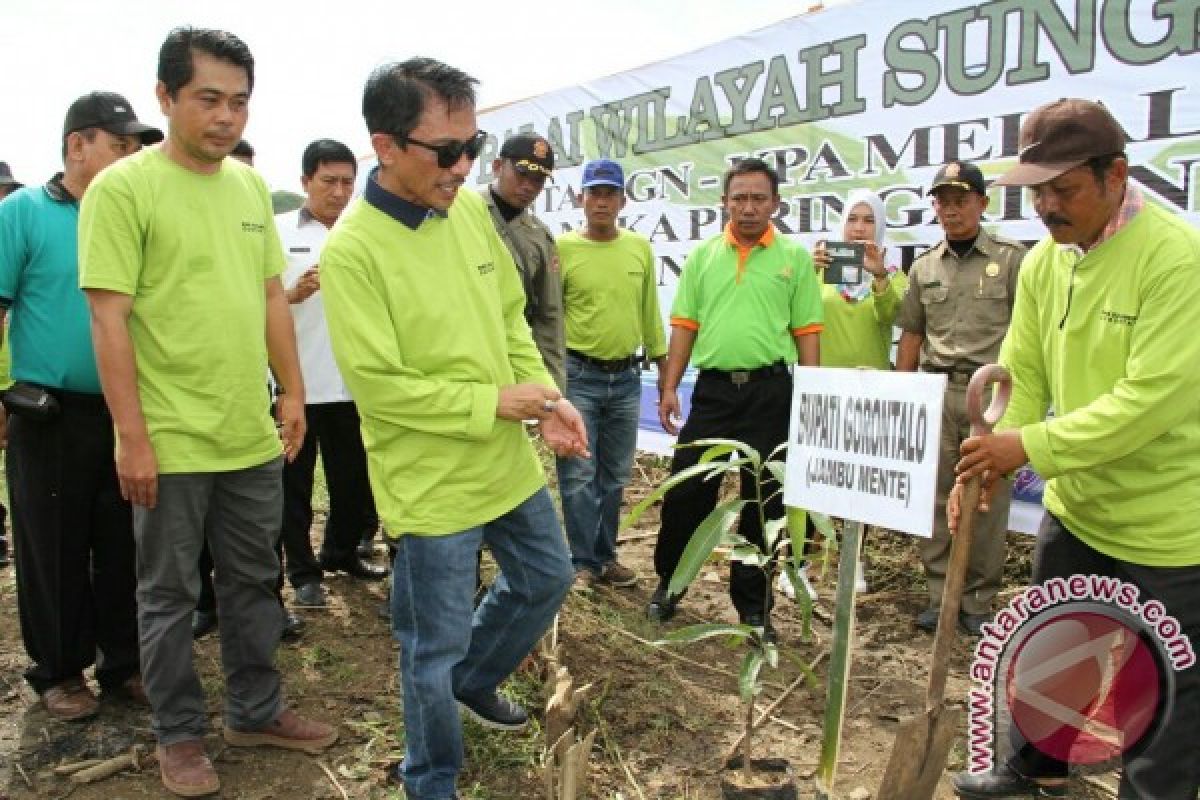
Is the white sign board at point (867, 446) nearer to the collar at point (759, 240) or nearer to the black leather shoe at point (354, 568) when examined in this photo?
the collar at point (759, 240)

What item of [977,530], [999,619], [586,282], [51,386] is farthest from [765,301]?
[51,386]

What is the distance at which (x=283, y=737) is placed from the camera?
2777 mm

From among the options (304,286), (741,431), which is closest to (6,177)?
(304,286)

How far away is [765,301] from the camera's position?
3.83 meters

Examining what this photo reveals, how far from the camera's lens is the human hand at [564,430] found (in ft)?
7.50

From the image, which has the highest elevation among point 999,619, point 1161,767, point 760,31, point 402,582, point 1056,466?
point 760,31

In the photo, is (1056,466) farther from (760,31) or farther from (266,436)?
(760,31)

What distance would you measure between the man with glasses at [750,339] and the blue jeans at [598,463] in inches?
19.6

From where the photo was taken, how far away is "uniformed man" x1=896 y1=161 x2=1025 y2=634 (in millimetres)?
3832

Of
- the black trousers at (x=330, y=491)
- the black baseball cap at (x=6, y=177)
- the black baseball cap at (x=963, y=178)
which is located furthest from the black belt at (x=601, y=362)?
the black baseball cap at (x=6, y=177)

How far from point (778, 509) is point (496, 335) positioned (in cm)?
212

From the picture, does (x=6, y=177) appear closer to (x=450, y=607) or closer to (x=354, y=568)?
(x=354, y=568)

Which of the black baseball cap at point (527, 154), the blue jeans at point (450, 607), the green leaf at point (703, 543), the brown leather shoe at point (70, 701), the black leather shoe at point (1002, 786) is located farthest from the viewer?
the black baseball cap at point (527, 154)

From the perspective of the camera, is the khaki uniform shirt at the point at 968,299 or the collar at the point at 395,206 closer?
the collar at the point at 395,206
